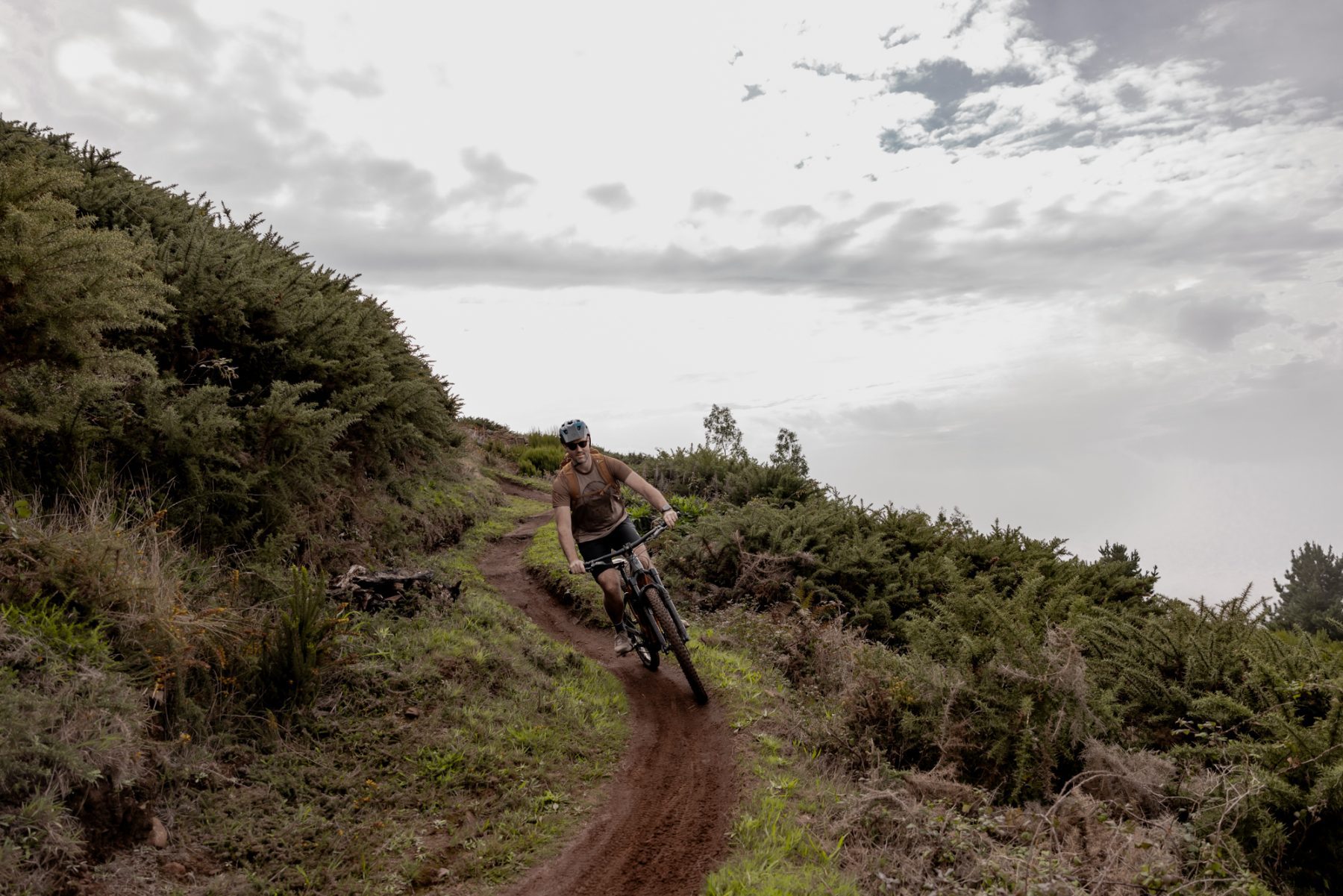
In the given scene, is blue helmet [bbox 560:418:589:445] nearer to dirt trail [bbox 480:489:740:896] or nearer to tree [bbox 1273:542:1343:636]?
dirt trail [bbox 480:489:740:896]

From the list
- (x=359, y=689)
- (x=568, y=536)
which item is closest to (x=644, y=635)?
(x=568, y=536)

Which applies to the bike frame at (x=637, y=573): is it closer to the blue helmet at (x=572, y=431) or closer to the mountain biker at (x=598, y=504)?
the mountain biker at (x=598, y=504)

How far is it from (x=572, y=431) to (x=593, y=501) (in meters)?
0.86

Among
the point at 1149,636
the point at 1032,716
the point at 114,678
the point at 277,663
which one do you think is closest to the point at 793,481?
the point at 1149,636

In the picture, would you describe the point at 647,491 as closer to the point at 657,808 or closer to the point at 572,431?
the point at 572,431

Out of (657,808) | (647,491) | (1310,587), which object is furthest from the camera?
(1310,587)

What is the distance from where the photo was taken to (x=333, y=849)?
5.10 metres

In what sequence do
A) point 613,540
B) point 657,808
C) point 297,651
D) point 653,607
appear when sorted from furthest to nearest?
point 613,540 < point 653,607 < point 297,651 < point 657,808

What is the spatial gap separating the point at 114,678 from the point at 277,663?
52.4 inches

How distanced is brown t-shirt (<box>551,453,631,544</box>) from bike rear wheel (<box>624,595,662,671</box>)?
0.86 m

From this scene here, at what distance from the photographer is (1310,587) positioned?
141 feet

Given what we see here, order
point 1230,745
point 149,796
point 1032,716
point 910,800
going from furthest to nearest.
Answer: point 1032,716, point 1230,745, point 910,800, point 149,796

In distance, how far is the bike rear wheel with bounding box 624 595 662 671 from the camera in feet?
27.5

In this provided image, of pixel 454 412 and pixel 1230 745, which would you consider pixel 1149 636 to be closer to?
pixel 1230 745
